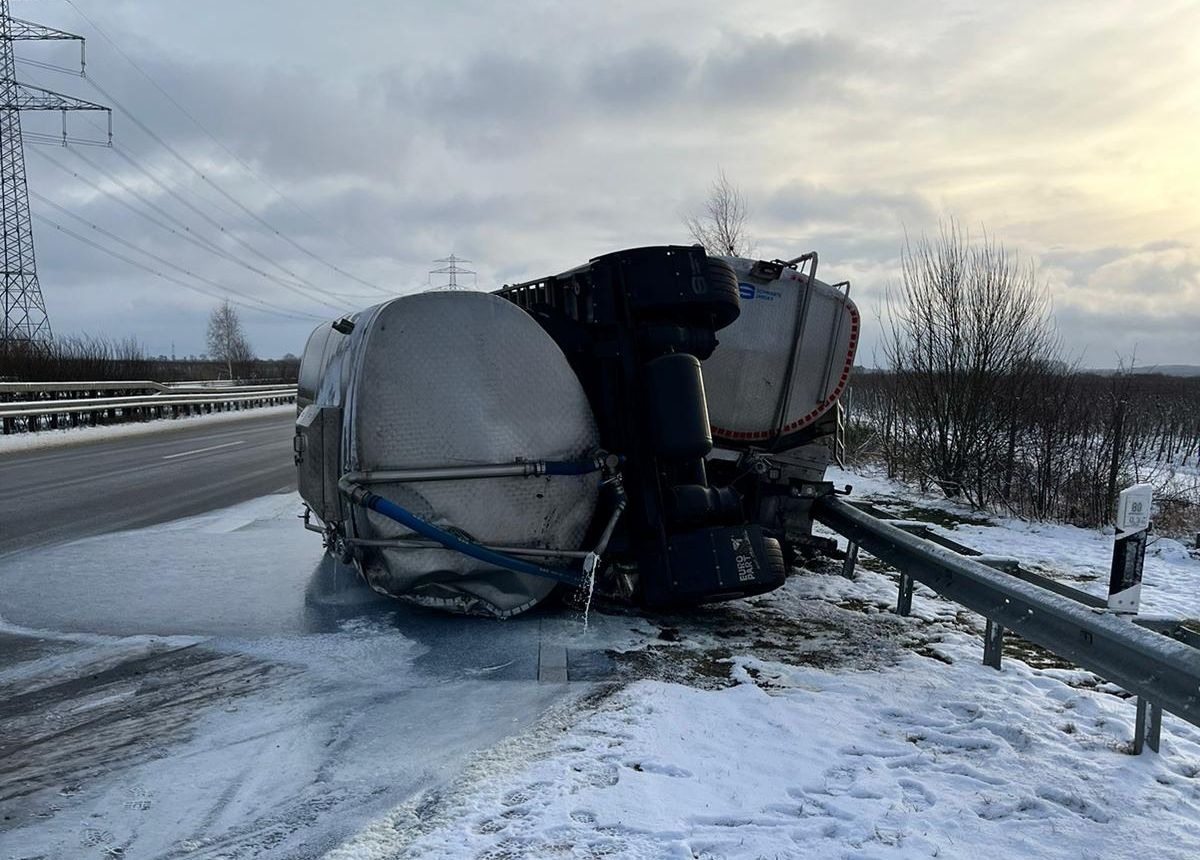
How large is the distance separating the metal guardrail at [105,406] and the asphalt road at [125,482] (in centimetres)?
210

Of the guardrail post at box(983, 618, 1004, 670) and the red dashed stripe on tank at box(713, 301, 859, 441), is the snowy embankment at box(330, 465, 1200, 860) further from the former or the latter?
the red dashed stripe on tank at box(713, 301, 859, 441)

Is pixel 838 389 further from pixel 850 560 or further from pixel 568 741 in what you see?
pixel 568 741

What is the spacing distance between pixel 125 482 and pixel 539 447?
964 centimetres

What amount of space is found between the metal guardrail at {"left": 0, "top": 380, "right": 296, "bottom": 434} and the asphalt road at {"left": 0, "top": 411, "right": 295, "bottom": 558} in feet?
6.89

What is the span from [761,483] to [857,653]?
2139mm

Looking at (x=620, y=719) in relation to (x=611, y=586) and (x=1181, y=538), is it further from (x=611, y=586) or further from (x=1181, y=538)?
(x=1181, y=538)

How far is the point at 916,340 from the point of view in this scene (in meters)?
13.8

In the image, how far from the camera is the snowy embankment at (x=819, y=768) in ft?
9.19

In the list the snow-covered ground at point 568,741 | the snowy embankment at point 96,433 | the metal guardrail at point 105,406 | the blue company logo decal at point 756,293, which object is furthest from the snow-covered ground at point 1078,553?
the metal guardrail at point 105,406

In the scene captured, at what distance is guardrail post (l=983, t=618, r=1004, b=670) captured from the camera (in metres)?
4.66

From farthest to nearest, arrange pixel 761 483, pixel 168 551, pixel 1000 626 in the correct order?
pixel 168 551 < pixel 761 483 < pixel 1000 626

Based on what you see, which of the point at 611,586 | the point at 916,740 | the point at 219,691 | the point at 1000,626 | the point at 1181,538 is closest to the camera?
the point at 916,740

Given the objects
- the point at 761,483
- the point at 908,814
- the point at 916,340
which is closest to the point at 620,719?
the point at 908,814

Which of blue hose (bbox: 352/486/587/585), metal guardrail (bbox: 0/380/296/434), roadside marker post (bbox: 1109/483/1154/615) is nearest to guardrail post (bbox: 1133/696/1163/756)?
roadside marker post (bbox: 1109/483/1154/615)
